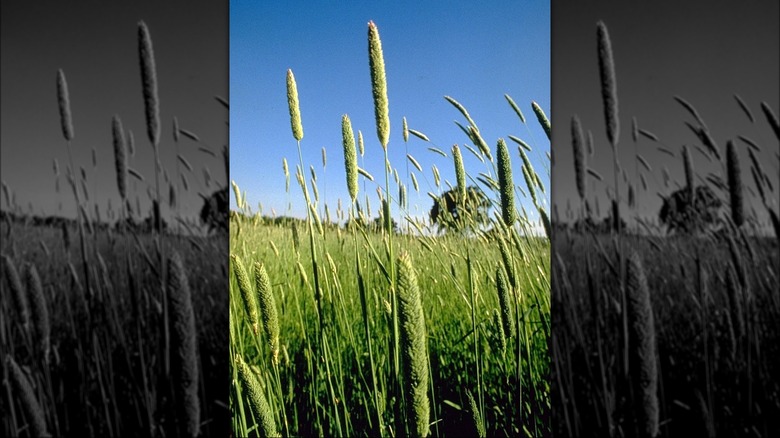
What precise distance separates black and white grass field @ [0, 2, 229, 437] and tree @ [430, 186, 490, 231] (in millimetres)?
759

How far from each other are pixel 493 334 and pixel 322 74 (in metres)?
1.12

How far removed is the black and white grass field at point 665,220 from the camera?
6.10 feet

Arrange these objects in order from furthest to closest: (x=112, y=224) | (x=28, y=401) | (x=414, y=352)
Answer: (x=112, y=224) < (x=28, y=401) < (x=414, y=352)

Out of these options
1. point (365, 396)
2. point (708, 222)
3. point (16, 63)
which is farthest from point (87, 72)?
point (708, 222)

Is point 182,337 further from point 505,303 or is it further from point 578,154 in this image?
point 578,154

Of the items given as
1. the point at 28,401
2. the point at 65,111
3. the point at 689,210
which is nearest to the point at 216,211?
the point at 65,111

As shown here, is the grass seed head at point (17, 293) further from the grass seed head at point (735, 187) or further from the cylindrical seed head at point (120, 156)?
the grass seed head at point (735, 187)

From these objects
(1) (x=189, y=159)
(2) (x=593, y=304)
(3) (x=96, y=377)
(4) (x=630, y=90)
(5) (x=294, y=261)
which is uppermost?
(4) (x=630, y=90)

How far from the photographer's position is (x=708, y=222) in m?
1.93

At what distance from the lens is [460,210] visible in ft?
7.11

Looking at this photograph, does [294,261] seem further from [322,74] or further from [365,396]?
[322,74]

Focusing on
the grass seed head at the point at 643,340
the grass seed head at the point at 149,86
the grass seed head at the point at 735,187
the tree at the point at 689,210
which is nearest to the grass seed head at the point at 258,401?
the grass seed head at the point at 149,86

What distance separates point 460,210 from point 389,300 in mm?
411

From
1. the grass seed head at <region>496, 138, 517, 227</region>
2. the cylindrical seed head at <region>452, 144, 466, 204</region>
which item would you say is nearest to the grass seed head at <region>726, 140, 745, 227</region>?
the grass seed head at <region>496, 138, 517, 227</region>
